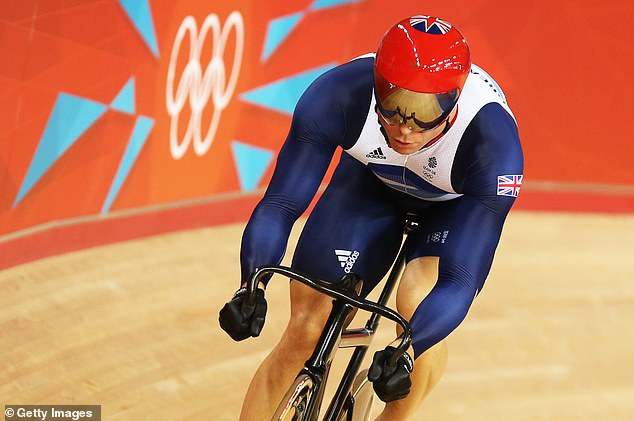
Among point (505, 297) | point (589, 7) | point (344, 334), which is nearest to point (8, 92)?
point (344, 334)

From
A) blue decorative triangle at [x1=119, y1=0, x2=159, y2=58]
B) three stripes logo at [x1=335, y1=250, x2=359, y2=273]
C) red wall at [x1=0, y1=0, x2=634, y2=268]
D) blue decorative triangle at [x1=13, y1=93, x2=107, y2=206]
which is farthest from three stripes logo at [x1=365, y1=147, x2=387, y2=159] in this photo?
blue decorative triangle at [x1=119, y1=0, x2=159, y2=58]

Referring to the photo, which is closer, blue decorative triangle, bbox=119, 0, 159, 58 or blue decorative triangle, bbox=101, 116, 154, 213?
blue decorative triangle, bbox=119, 0, 159, 58

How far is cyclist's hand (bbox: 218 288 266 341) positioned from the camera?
2809 mm

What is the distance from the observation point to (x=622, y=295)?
624 cm

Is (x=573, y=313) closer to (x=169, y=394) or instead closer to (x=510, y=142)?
(x=169, y=394)

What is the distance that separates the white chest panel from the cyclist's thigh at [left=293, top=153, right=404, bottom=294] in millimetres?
109

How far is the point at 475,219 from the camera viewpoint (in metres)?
3.13

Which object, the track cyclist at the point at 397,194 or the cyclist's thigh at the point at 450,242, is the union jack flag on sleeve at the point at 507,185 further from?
the cyclist's thigh at the point at 450,242

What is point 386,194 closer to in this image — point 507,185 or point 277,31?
point 507,185

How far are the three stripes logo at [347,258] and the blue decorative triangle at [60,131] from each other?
2.20 meters

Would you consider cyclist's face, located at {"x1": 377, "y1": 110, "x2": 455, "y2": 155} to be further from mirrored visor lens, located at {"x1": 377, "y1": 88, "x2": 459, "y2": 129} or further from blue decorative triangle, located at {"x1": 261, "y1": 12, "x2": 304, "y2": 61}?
blue decorative triangle, located at {"x1": 261, "y1": 12, "x2": 304, "y2": 61}

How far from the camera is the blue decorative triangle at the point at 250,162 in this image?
6297 mm

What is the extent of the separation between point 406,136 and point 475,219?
0.38 metres

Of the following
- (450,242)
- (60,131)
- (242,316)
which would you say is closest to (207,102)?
(60,131)
